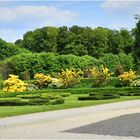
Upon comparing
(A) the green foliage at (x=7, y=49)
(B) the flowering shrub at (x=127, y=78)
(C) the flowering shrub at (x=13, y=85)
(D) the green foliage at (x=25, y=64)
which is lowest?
(C) the flowering shrub at (x=13, y=85)

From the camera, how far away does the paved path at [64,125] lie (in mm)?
12273

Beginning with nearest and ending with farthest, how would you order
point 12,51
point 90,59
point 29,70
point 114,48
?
point 29,70 < point 90,59 < point 12,51 < point 114,48

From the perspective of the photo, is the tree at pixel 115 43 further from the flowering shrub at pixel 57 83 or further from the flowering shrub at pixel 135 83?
the flowering shrub at pixel 135 83

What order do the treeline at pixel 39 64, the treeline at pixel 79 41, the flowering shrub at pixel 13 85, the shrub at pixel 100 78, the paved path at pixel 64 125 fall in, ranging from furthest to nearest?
the treeline at pixel 79 41 < the treeline at pixel 39 64 < the shrub at pixel 100 78 < the flowering shrub at pixel 13 85 < the paved path at pixel 64 125

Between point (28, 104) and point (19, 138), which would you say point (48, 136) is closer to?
point (19, 138)

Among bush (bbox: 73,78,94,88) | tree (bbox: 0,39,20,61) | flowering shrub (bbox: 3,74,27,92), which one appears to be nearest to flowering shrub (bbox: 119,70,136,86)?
bush (bbox: 73,78,94,88)

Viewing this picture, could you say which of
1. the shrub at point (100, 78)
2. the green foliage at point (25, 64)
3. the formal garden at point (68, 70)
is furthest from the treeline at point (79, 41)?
the shrub at point (100, 78)

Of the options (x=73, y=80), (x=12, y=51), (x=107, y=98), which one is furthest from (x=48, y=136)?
(x=12, y=51)

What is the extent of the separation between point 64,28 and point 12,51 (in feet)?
33.9

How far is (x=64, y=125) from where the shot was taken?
1459cm

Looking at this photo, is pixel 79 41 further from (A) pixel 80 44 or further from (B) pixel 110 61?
(B) pixel 110 61

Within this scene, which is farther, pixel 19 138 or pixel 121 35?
pixel 121 35

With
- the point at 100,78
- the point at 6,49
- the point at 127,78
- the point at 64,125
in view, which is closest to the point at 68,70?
the point at 100,78

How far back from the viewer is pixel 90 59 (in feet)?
201
